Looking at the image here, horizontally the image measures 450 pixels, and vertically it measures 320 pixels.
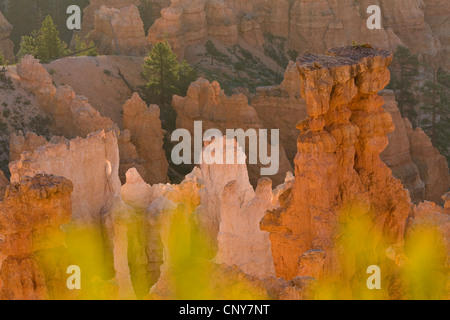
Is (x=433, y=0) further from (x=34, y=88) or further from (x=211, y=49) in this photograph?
(x=34, y=88)

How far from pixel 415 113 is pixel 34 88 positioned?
2343cm

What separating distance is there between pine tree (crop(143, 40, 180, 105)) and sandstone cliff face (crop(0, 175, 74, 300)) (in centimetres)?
3477

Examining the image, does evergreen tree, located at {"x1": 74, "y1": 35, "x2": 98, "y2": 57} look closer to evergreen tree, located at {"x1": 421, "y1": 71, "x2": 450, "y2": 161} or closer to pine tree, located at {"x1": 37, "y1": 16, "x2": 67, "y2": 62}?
pine tree, located at {"x1": 37, "y1": 16, "x2": 67, "y2": 62}

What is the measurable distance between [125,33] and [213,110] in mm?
13895

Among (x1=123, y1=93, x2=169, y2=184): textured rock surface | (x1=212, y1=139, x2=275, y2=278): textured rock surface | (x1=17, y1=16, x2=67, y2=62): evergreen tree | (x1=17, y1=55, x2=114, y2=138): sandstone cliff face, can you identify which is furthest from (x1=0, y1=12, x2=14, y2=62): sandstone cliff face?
(x1=212, y1=139, x2=275, y2=278): textured rock surface

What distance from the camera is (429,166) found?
50.4 metres

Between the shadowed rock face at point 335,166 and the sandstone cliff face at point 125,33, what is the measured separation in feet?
126

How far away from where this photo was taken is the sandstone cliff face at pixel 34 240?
60.7 ft

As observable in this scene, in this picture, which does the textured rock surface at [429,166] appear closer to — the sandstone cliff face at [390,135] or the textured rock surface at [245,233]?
the sandstone cliff face at [390,135]

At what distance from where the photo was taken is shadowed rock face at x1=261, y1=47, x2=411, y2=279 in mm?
21641

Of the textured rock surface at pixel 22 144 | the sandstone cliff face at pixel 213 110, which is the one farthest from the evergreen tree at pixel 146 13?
the textured rock surface at pixel 22 144

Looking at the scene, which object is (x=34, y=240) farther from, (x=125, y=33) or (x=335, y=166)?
(x=125, y=33)

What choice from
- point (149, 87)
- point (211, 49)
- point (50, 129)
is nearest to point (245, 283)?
point (50, 129)
